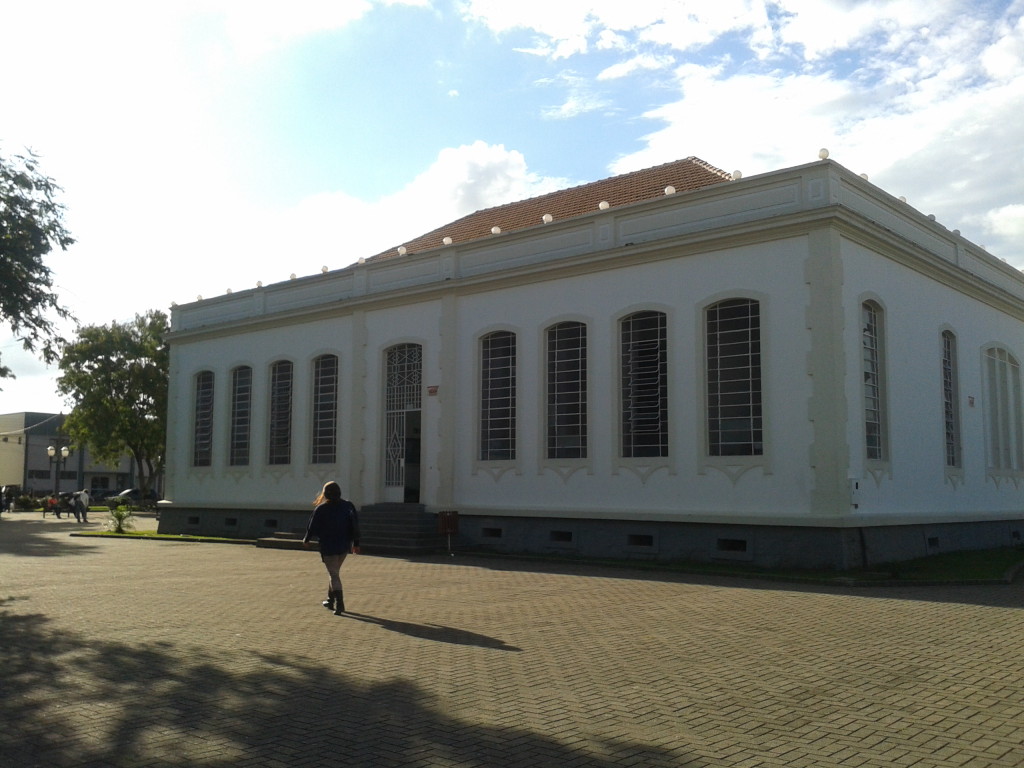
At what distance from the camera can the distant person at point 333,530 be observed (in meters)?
12.2

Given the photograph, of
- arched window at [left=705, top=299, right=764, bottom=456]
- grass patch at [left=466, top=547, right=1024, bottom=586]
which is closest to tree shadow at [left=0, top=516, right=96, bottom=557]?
A: grass patch at [left=466, top=547, right=1024, bottom=586]

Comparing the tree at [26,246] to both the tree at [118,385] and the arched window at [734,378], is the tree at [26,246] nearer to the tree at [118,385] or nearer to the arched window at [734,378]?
the arched window at [734,378]

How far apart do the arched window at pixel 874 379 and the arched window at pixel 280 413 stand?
49.8 ft

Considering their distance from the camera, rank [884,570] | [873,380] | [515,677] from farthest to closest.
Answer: [873,380], [884,570], [515,677]

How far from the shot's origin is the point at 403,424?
2383 cm

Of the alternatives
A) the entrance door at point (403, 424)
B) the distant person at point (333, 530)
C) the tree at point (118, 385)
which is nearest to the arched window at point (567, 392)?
the entrance door at point (403, 424)

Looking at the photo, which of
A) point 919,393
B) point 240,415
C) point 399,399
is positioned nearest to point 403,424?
point 399,399

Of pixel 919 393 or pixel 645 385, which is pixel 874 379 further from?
pixel 645 385

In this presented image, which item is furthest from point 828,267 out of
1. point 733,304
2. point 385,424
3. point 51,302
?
point 51,302

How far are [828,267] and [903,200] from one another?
4.37 m

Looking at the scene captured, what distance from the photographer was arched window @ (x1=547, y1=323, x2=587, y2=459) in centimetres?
2033

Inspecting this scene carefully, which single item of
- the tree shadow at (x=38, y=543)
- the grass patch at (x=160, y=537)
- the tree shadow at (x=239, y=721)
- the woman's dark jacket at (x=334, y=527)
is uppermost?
the woman's dark jacket at (x=334, y=527)

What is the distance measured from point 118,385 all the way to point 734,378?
1567 inches

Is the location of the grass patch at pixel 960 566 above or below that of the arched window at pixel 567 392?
below
